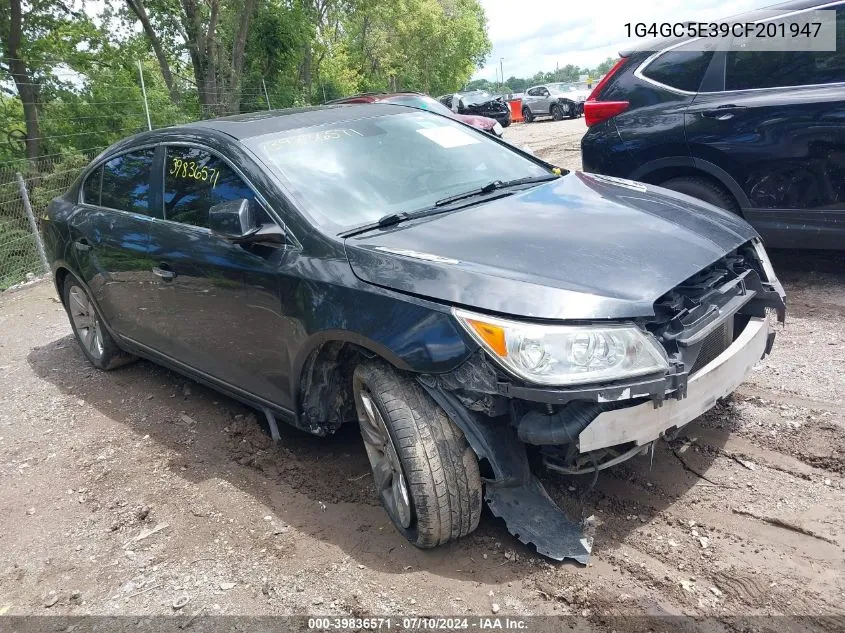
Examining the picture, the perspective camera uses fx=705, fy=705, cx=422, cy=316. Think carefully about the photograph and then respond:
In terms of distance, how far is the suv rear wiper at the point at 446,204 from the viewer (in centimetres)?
314

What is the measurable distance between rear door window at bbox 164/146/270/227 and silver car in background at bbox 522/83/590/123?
84.5 ft

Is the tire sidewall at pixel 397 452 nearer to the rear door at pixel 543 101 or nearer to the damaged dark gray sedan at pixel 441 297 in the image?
the damaged dark gray sedan at pixel 441 297

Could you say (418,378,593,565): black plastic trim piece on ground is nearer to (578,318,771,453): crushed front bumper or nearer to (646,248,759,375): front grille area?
(578,318,771,453): crushed front bumper

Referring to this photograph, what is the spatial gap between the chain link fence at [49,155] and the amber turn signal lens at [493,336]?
25.9 feet

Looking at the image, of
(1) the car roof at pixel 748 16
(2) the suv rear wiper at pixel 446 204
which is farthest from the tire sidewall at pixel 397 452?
(1) the car roof at pixel 748 16

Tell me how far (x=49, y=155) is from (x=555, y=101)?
819 inches

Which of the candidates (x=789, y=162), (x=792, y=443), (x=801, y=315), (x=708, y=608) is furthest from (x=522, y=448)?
(x=789, y=162)

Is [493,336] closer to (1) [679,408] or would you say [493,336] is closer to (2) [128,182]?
(1) [679,408]

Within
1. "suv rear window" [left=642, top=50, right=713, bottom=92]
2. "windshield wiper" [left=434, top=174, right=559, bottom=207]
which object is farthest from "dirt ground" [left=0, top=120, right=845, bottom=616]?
"suv rear window" [left=642, top=50, right=713, bottom=92]

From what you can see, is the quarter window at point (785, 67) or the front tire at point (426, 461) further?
the quarter window at point (785, 67)

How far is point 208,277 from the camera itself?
362 centimetres

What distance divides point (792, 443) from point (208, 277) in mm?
2947

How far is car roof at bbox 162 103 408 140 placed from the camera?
12.3ft

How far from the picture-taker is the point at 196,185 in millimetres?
3822
